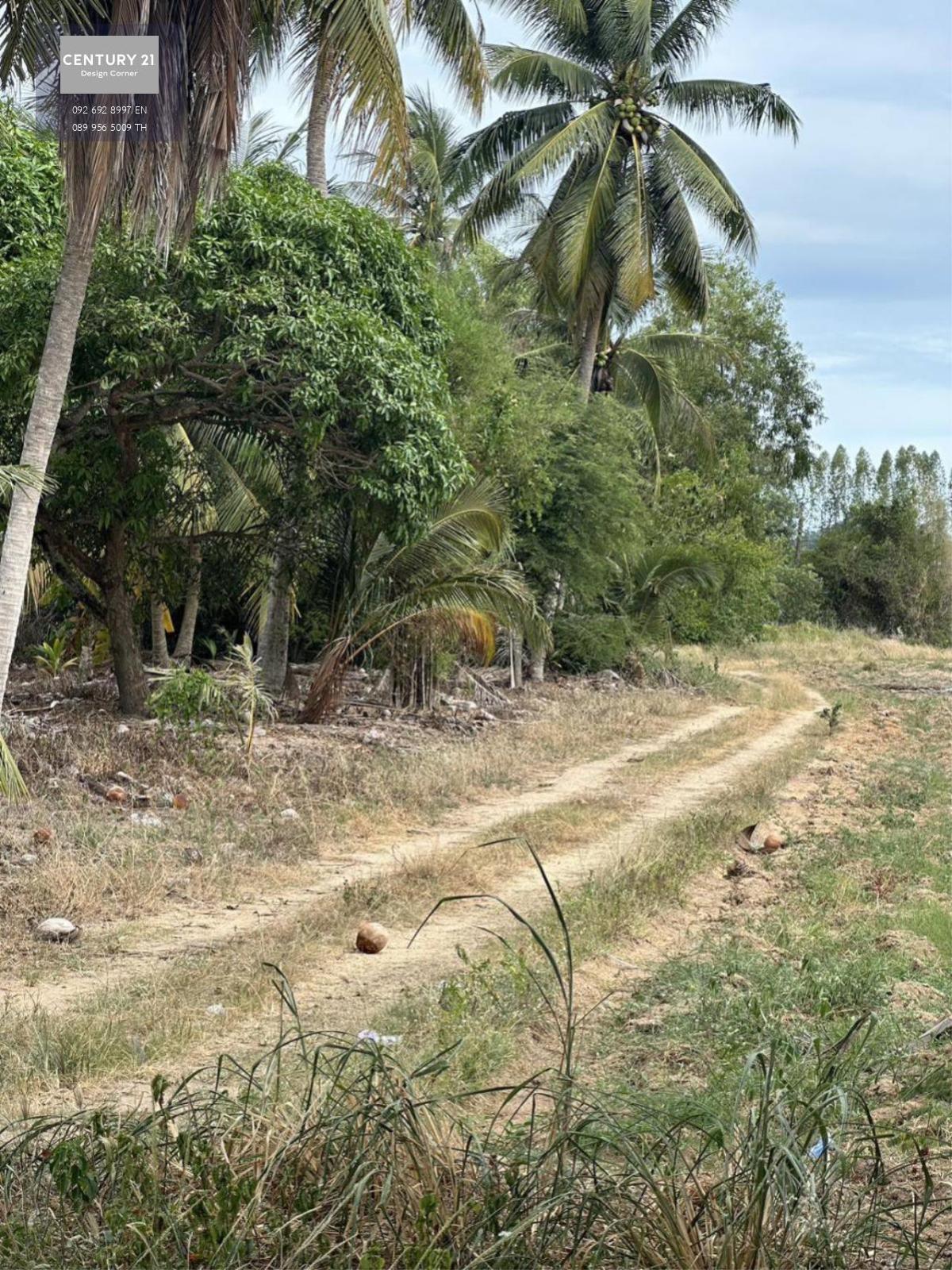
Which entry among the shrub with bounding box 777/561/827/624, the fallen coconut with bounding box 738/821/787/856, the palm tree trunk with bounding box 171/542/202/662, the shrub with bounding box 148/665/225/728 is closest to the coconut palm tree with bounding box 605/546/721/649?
the palm tree trunk with bounding box 171/542/202/662

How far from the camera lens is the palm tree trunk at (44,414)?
10.2 meters

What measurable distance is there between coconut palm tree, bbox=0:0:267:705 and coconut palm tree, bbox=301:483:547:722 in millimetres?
5166

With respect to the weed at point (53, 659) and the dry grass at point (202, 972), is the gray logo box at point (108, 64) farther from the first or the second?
the weed at point (53, 659)

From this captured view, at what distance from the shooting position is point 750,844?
9.73 m

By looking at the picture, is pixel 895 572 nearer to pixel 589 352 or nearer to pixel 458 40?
pixel 589 352

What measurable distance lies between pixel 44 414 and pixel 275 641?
6578mm

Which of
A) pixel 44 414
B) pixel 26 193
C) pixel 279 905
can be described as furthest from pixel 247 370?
pixel 279 905

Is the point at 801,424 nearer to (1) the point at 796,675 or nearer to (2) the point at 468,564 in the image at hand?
(1) the point at 796,675

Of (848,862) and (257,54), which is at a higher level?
(257,54)

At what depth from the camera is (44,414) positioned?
1027cm

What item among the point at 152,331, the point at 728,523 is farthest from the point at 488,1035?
the point at 728,523

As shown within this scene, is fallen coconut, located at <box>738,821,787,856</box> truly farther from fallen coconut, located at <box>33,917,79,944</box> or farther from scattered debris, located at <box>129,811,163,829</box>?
fallen coconut, located at <box>33,917,79,944</box>

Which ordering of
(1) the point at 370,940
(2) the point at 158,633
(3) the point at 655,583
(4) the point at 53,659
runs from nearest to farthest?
(1) the point at 370,940 < (2) the point at 158,633 < (4) the point at 53,659 < (3) the point at 655,583

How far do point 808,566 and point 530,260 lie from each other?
25644mm
